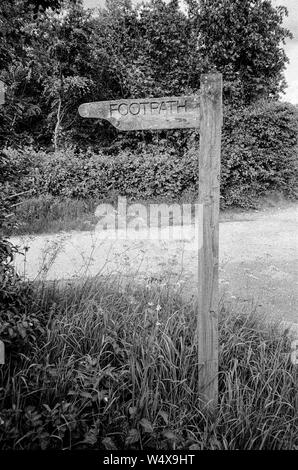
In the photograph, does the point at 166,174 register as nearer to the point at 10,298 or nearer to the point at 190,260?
the point at 190,260

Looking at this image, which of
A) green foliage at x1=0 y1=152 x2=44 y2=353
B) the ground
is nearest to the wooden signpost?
green foliage at x1=0 y1=152 x2=44 y2=353

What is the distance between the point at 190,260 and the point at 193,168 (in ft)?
11.8

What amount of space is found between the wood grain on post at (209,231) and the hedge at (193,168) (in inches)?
238

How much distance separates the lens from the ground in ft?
13.3

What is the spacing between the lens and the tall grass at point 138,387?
201 cm

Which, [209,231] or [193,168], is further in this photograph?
[193,168]

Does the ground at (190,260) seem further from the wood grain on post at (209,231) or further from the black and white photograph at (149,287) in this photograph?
the wood grain on post at (209,231)

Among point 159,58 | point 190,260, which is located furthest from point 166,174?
point 159,58

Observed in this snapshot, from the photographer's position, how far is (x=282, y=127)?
30.6 feet

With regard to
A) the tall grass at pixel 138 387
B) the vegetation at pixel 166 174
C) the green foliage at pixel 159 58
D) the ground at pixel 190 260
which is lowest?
the tall grass at pixel 138 387

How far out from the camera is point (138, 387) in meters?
2.32

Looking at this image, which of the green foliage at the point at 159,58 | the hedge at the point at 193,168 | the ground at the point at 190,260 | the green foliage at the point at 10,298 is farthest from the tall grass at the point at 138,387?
the green foliage at the point at 159,58

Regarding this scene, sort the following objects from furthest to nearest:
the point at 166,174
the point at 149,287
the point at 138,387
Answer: the point at 166,174 → the point at 149,287 → the point at 138,387

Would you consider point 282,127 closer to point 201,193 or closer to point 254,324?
point 254,324
